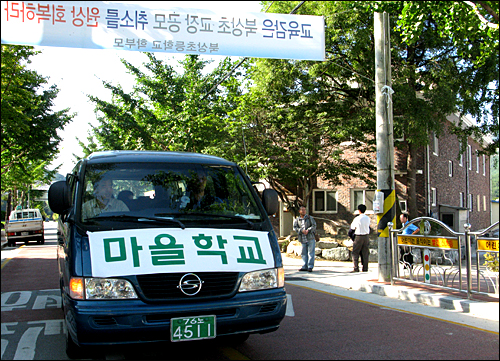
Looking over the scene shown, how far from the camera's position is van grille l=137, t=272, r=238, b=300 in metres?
4.46

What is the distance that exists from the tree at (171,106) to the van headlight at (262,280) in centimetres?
1555

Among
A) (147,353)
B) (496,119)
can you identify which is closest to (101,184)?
(147,353)

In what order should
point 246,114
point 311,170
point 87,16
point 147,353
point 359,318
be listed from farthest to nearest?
point 311,170 < point 246,114 < point 87,16 < point 359,318 < point 147,353

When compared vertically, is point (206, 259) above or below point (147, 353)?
above

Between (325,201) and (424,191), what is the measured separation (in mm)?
4948

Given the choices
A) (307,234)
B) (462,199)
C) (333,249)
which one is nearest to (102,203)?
(307,234)

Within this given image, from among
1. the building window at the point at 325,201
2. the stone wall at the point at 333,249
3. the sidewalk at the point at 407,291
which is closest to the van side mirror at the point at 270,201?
the sidewalk at the point at 407,291

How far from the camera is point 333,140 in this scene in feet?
61.4

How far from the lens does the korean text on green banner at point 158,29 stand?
859 centimetres

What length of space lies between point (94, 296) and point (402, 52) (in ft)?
56.4

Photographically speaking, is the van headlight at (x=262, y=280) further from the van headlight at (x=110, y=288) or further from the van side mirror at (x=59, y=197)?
the van side mirror at (x=59, y=197)

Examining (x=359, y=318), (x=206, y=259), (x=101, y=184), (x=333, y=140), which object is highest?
(x=333, y=140)

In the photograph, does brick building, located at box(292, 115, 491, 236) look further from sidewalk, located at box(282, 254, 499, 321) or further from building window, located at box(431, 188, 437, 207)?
sidewalk, located at box(282, 254, 499, 321)

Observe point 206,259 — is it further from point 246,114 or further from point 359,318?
point 246,114
